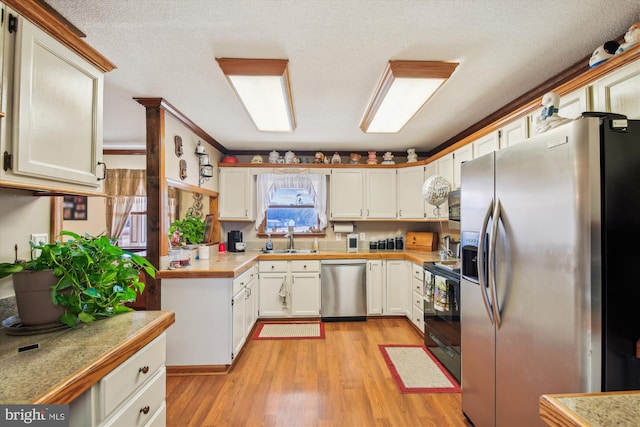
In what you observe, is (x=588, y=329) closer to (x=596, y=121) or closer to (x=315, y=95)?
(x=596, y=121)

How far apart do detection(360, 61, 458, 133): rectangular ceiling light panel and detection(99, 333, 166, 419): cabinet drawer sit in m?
2.09

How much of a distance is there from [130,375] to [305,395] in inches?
57.4

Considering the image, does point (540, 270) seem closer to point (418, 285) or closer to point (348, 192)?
point (418, 285)

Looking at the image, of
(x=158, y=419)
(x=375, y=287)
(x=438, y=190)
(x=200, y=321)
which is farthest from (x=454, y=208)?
(x=158, y=419)

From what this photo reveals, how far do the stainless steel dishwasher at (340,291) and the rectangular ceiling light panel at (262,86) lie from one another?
6.39ft

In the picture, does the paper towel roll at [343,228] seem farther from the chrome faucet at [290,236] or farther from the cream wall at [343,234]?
the chrome faucet at [290,236]

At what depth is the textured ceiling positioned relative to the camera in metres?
1.38

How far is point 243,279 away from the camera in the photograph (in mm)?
2881

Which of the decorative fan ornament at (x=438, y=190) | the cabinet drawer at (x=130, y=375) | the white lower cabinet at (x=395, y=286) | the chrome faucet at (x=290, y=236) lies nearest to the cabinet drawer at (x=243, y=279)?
the chrome faucet at (x=290, y=236)

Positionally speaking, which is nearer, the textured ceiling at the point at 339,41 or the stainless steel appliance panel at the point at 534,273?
the stainless steel appliance panel at the point at 534,273

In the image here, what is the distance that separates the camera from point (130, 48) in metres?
1.72

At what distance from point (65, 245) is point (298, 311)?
9.20 ft

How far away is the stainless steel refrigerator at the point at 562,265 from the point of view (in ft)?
3.36

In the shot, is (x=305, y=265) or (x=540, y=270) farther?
(x=305, y=265)
